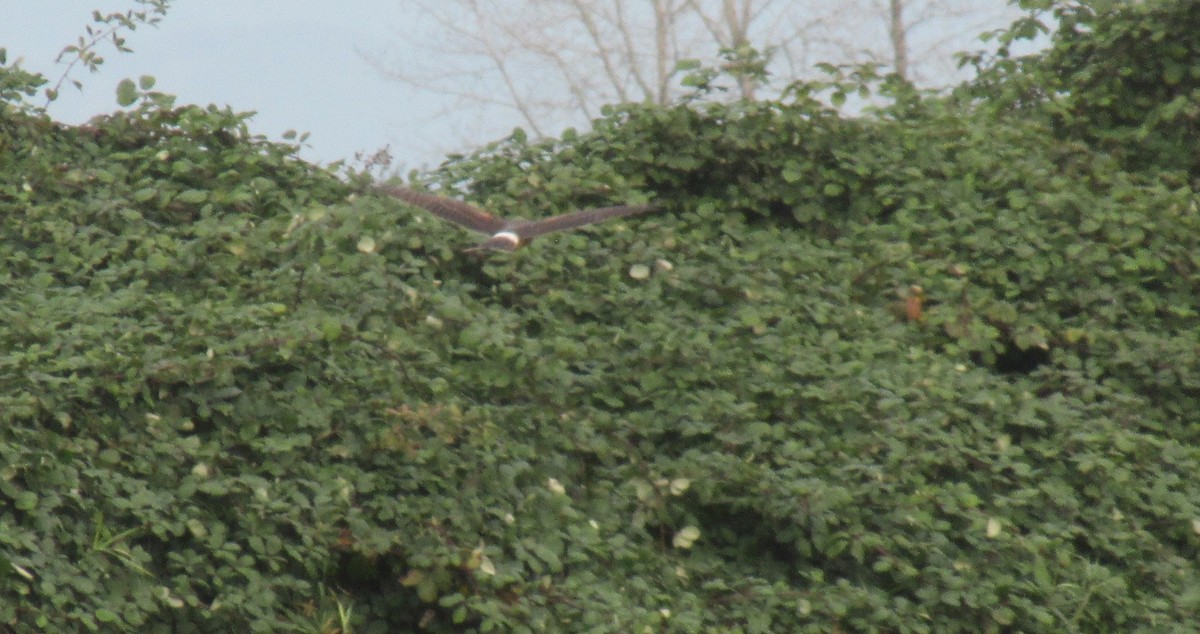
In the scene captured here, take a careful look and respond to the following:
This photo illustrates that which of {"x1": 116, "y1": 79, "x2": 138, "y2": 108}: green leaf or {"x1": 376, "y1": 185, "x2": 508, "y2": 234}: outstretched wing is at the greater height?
{"x1": 116, "y1": 79, "x2": 138, "y2": 108}: green leaf

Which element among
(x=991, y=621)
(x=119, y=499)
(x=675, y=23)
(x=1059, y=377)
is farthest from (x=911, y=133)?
(x=675, y=23)

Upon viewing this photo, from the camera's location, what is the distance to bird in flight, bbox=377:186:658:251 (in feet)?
17.4

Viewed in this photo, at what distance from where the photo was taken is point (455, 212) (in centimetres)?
534

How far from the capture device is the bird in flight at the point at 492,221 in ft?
17.4

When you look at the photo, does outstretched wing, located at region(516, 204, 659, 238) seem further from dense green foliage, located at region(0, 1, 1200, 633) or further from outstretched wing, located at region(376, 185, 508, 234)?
dense green foliage, located at region(0, 1, 1200, 633)

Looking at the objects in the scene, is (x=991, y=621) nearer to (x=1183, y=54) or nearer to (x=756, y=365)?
(x=756, y=365)

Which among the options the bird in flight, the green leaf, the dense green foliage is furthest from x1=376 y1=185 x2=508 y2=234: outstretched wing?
the green leaf

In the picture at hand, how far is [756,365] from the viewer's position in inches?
210

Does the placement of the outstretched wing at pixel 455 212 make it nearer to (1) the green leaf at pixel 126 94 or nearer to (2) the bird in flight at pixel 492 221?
(2) the bird in flight at pixel 492 221

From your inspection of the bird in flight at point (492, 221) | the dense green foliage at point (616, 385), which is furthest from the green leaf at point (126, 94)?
the bird in flight at point (492, 221)

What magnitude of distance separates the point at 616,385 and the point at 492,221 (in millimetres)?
716

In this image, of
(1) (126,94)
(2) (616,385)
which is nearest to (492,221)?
(2) (616,385)

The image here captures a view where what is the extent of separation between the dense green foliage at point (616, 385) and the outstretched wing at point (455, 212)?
16cm

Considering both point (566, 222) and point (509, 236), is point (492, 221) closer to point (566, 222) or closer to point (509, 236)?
point (509, 236)
